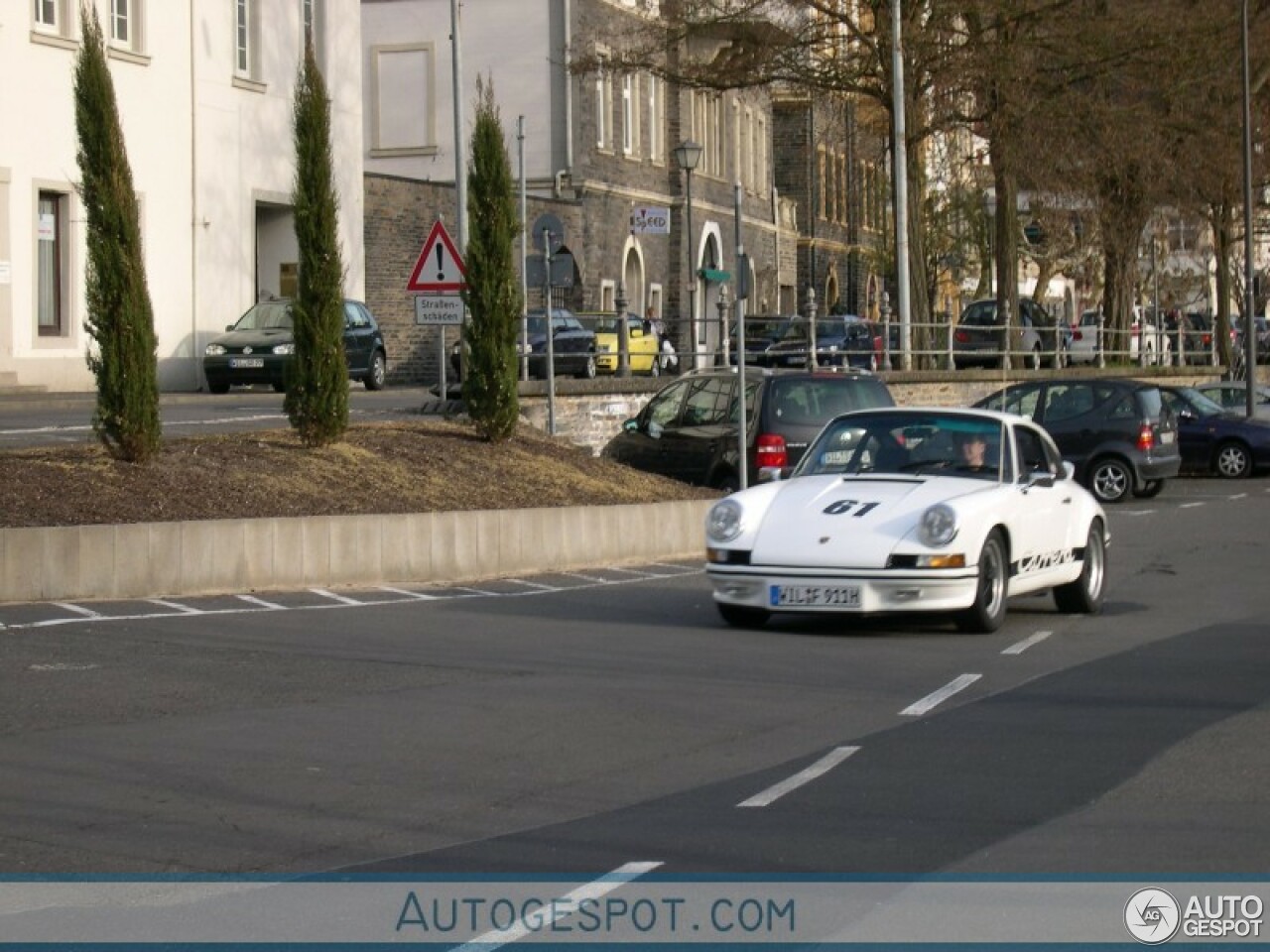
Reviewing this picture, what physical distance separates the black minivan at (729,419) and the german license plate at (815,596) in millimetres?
9162

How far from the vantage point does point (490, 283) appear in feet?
74.4

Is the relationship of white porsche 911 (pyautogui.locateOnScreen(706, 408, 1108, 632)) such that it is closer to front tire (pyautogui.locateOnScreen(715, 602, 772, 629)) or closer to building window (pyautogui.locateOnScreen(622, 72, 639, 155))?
front tire (pyautogui.locateOnScreen(715, 602, 772, 629))

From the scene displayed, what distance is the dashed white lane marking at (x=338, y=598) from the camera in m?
16.5

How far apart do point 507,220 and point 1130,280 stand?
32.4 m

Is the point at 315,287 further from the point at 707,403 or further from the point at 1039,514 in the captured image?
the point at 1039,514

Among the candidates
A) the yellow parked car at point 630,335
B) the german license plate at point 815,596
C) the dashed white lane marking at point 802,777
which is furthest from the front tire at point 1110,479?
the dashed white lane marking at point 802,777

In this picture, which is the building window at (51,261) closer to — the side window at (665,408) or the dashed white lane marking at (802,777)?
the side window at (665,408)

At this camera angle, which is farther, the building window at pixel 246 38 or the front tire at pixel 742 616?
the building window at pixel 246 38

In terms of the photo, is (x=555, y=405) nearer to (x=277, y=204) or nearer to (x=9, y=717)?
(x=277, y=204)

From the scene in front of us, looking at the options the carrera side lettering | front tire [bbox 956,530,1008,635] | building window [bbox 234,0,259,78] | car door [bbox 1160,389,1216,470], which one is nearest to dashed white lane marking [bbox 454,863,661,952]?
front tire [bbox 956,530,1008,635]

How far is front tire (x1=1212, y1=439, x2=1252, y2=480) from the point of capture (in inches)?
1389

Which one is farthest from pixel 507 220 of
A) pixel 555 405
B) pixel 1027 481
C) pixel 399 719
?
pixel 399 719

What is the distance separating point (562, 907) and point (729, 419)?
17.7 meters

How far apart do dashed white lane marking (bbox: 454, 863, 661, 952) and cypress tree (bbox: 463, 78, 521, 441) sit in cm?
1553
